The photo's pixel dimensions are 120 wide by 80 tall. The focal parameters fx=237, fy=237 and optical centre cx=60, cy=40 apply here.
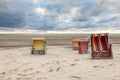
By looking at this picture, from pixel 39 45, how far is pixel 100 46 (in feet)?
16.0

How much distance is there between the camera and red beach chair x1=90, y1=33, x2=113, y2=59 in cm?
1262

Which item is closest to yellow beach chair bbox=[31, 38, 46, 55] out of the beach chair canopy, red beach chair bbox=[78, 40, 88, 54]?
red beach chair bbox=[78, 40, 88, 54]

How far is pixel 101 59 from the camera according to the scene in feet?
40.3

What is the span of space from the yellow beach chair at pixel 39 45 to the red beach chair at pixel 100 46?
160 inches

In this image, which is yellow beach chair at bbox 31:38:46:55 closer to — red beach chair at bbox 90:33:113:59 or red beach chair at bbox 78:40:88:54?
red beach chair at bbox 78:40:88:54

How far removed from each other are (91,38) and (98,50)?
0.89m

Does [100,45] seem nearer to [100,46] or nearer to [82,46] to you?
[100,46]

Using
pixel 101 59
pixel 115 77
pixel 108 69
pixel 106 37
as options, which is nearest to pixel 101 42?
pixel 106 37

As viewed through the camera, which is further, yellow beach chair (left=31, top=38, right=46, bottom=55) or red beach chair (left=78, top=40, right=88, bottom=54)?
red beach chair (left=78, top=40, right=88, bottom=54)

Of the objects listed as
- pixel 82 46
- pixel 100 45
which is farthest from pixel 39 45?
pixel 100 45

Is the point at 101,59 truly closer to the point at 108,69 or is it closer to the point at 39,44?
the point at 108,69

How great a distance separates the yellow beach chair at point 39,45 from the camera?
16059mm

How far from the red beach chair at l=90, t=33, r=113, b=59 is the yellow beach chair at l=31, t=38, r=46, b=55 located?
4.06m

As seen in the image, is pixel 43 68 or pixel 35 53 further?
pixel 35 53
